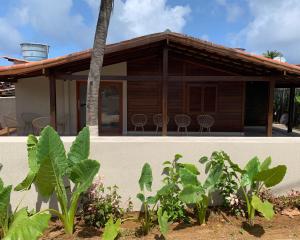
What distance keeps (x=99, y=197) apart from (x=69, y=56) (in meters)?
4.66

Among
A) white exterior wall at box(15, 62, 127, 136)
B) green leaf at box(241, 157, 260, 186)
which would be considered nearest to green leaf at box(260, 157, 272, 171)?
green leaf at box(241, 157, 260, 186)

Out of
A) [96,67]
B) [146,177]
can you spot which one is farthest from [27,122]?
[146,177]

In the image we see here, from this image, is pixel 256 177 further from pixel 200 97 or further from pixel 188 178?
pixel 200 97

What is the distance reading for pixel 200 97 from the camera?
38.9ft

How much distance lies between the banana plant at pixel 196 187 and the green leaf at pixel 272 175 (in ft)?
1.83

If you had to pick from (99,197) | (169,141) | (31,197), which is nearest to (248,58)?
(169,141)

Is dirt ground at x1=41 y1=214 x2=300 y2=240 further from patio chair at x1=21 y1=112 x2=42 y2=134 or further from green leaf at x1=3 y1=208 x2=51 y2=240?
patio chair at x1=21 y1=112 x2=42 y2=134

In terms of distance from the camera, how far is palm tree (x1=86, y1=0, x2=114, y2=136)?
5.35m

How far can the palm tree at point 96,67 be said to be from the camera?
5.35 metres

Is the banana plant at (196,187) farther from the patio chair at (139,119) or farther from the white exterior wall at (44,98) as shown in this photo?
the white exterior wall at (44,98)

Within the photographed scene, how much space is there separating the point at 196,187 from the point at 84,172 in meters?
1.40

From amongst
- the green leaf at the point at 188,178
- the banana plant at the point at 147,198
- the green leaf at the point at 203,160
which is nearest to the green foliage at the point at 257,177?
the green leaf at the point at 203,160

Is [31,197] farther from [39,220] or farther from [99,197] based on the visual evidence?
[39,220]

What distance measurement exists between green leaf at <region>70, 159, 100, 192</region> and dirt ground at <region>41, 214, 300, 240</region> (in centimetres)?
66
